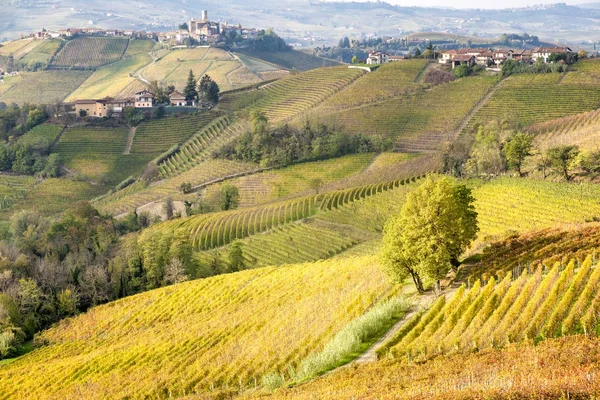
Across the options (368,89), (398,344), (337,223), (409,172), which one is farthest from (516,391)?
(368,89)

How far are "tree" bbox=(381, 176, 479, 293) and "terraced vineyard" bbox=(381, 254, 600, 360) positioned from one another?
Answer: 2252mm

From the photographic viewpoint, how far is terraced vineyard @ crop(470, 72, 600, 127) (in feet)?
292

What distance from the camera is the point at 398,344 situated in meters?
24.9

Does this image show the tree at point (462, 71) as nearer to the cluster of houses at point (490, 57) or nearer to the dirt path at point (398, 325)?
the cluster of houses at point (490, 57)

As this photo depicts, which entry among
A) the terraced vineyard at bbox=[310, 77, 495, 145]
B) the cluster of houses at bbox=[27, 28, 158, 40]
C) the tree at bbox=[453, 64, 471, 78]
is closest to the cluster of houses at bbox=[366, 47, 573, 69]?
the tree at bbox=[453, 64, 471, 78]

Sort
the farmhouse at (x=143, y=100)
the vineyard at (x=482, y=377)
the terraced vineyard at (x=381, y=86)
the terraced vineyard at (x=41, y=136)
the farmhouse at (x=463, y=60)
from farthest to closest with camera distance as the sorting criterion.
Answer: the farmhouse at (x=463, y=60) < the farmhouse at (x=143, y=100) < the terraced vineyard at (x=381, y=86) < the terraced vineyard at (x=41, y=136) < the vineyard at (x=482, y=377)

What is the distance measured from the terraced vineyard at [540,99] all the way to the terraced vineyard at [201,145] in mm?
34413

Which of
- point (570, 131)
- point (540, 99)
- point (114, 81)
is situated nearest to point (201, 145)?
point (540, 99)

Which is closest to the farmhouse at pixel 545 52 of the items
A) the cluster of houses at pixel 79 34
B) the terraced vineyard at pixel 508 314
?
the terraced vineyard at pixel 508 314

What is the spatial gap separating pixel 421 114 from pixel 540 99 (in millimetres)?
15550

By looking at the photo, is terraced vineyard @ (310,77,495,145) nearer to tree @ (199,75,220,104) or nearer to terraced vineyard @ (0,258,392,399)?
tree @ (199,75,220,104)

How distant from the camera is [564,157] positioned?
175 ft

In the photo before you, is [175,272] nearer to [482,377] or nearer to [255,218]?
[255,218]

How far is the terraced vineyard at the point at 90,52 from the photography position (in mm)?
161125
